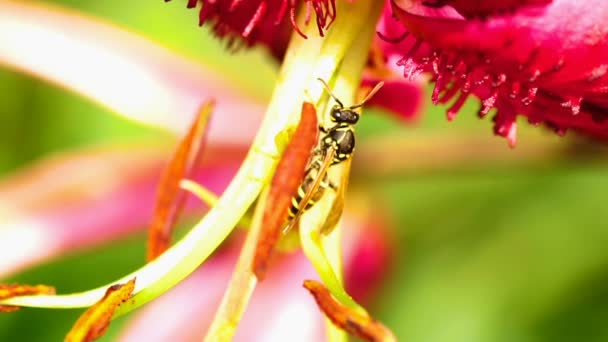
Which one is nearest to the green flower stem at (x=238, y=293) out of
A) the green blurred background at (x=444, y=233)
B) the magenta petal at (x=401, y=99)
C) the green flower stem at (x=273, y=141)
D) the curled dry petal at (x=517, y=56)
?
the green flower stem at (x=273, y=141)

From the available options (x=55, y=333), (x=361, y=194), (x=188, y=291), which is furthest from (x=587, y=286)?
(x=55, y=333)

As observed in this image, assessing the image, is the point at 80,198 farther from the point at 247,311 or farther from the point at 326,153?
the point at 326,153

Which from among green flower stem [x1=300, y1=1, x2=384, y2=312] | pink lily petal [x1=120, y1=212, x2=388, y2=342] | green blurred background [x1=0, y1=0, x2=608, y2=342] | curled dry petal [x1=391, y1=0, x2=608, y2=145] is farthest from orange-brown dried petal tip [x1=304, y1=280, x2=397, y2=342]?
green blurred background [x1=0, y1=0, x2=608, y2=342]

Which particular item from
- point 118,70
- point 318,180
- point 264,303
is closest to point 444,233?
point 264,303

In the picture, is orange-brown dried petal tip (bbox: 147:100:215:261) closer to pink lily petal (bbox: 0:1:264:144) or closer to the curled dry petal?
the curled dry petal

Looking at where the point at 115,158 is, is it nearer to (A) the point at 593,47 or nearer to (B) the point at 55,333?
(B) the point at 55,333

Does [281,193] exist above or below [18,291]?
above

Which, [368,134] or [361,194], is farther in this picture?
[368,134]
